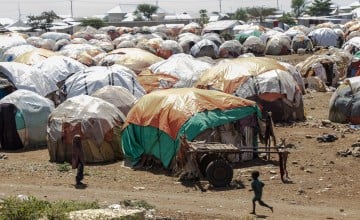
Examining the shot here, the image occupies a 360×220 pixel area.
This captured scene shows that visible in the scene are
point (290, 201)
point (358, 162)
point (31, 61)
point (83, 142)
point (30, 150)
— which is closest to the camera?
point (290, 201)

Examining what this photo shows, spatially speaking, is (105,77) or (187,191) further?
(105,77)

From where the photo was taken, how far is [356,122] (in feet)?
70.4

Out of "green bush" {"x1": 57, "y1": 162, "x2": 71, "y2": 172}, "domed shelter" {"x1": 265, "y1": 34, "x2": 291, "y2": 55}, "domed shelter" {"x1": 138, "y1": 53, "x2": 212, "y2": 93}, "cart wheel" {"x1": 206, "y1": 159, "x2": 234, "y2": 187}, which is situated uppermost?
"domed shelter" {"x1": 138, "y1": 53, "x2": 212, "y2": 93}

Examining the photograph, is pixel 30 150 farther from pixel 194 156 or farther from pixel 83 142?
pixel 194 156

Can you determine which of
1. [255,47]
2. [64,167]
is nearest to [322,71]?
[64,167]

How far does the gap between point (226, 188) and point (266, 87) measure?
27.3 feet

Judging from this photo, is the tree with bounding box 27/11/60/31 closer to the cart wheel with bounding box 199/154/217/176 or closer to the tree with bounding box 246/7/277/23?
the tree with bounding box 246/7/277/23

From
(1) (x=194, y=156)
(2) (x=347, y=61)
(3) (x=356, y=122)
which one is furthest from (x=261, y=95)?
(2) (x=347, y=61)

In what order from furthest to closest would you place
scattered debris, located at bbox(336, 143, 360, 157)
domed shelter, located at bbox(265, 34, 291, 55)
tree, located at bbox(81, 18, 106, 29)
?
1. tree, located at bbox(81, 18, 106, 29)
2. domed shelter, located at bbox(265, 34, 291, 55)
3. scattered debris, located at bbox(336, 143, 360, 157)

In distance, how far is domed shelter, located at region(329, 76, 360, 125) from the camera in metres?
21.6

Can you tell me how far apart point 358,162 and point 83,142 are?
7.06 metres

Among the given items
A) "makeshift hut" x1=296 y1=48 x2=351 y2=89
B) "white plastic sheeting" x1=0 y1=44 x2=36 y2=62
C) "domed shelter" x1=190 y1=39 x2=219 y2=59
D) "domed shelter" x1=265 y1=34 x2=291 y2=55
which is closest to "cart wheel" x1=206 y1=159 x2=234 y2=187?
"makeshift hut" x1=296 y1=48 x2=351 y2=89

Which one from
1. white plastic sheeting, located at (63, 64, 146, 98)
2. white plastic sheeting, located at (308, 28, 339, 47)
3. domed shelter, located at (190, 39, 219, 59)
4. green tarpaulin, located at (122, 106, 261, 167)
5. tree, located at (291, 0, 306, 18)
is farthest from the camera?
tree, located at (291, 0, 306, 18)

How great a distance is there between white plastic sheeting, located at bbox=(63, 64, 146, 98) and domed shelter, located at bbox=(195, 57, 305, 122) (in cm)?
314
